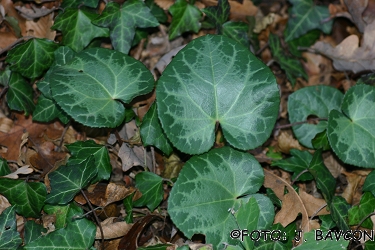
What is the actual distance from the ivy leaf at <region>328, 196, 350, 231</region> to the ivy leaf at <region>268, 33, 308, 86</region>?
0.75 meters

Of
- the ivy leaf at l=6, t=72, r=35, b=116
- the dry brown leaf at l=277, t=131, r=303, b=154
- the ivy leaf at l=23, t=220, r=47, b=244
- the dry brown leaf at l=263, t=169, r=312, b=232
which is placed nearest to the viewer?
the ivy leaf at l=23, t=220, r=47, b=244

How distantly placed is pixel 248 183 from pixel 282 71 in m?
1.01

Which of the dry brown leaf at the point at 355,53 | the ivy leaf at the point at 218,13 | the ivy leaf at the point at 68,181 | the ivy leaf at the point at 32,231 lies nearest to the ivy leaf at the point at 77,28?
the ivy leaf at the point at 218,13

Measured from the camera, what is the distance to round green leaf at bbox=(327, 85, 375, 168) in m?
2.04

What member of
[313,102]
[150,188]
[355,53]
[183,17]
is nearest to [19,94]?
[150,188]

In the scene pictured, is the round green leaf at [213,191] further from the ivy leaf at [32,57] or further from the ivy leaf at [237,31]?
the ivy leaf at [32,57]

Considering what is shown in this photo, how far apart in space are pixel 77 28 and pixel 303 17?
122 centimetres

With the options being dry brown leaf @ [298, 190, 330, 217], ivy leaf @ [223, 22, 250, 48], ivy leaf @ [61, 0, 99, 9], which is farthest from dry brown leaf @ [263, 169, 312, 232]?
ivy leaf @ [61, 0, 99, 9]

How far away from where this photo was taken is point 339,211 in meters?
1.98

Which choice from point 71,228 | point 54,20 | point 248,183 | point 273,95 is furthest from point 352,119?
point 54,20

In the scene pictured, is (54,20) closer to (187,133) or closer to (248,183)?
(187,133)

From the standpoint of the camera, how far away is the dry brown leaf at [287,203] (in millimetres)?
1919

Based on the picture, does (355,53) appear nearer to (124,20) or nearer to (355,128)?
(355,128)

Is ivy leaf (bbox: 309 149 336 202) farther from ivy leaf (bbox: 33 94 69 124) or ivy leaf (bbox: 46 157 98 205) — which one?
ivy leaf (bbox: 33 94 69 124)
